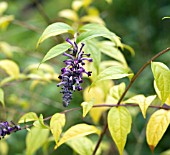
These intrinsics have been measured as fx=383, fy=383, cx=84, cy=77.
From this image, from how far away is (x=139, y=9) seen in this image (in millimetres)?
3080

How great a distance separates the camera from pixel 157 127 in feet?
3.41

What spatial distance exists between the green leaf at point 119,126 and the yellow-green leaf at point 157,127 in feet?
0.30

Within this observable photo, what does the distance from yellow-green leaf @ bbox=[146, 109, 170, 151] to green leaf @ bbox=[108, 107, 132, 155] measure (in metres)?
0.09

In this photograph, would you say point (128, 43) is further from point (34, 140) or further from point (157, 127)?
point (157, 127)

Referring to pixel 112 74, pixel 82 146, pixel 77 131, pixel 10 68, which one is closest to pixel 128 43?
pixel 10 68

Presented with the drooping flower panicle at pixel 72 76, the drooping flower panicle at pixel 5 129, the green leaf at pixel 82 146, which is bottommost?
the green leaf at pixel 82 146

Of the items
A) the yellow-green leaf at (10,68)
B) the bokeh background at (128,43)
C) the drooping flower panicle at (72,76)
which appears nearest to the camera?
the drooping flower panicle at (72,76)

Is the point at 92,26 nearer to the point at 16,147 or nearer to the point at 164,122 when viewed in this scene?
the point at 164,122

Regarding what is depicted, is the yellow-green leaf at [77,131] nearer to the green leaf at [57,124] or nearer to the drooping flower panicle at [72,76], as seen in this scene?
the green leaf at [57,124]

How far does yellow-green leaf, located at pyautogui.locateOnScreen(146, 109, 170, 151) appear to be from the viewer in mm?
1028

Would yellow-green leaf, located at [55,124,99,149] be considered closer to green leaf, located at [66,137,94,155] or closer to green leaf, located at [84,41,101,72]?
green leaf, located at [66,137,94,155]

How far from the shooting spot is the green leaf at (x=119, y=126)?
95 cm

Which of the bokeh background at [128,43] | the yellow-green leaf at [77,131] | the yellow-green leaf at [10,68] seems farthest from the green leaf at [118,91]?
the bokeh background at [128,43]

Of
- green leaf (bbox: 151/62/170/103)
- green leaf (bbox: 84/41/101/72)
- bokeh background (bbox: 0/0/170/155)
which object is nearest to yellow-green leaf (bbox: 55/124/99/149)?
green leaf (bbox: 84/41/101/72)
